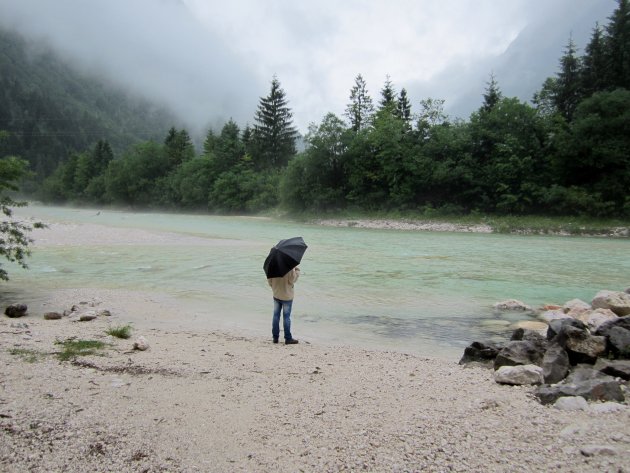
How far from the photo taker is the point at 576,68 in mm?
56969

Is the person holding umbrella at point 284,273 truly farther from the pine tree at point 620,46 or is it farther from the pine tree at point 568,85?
the pine tree at point 568,85

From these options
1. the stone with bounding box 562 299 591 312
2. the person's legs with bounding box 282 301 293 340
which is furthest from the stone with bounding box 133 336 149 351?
the stone with bounding box 562 299 591 312

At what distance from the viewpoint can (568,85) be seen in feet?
186

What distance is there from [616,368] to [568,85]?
6167cm

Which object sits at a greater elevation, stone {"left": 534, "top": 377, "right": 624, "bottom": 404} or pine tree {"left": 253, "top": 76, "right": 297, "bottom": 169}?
pine tree {"left": 253, "top": 76, "right": 297, "bottom": 169}

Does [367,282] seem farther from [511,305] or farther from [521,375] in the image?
[521,375]

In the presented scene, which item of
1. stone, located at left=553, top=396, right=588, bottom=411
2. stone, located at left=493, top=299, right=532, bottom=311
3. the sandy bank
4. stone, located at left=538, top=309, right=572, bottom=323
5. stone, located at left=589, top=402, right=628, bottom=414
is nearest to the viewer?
the sandy bank

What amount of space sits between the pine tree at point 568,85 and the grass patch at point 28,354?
2455 inches

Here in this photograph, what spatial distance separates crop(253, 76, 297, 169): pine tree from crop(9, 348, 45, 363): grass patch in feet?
278

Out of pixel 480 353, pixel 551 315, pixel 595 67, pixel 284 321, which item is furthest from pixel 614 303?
pixel 595 67

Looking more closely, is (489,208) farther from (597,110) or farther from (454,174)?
(597,110)

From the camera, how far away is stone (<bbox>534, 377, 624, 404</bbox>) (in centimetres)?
506

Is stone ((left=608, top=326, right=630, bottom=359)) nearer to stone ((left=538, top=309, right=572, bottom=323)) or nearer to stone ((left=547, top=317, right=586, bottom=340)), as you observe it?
stone ((left=547, top=317, right=586, bottom=340))

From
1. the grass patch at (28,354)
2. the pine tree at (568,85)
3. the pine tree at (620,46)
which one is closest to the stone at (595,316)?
the grass patch at (28,354)
